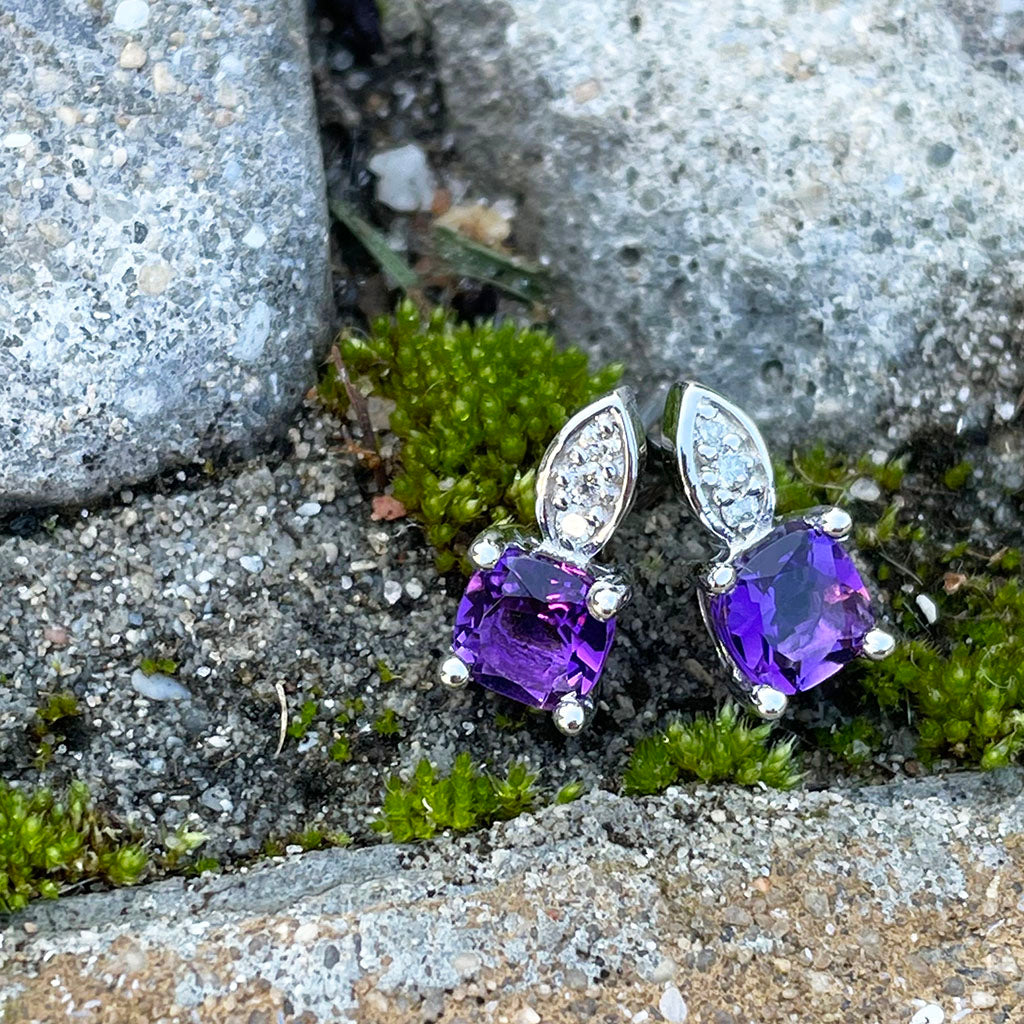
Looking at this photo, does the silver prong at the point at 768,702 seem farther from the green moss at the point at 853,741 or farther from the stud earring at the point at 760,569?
the green moss at the point at 853,741

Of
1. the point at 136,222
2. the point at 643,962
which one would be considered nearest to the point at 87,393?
the point at 136,222

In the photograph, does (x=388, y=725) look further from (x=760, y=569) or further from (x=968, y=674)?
(x=968, y=674)

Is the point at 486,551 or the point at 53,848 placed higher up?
the point at 486,551

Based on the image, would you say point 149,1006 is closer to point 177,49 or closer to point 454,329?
point 454,329

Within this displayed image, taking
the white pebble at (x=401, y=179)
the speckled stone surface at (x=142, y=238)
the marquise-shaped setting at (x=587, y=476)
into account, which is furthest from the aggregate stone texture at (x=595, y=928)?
the white pebble at (x=401, y=179)

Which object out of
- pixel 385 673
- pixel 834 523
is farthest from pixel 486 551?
pixel 834 523

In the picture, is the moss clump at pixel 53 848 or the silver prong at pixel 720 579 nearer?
the moss clump at pixel 53 848

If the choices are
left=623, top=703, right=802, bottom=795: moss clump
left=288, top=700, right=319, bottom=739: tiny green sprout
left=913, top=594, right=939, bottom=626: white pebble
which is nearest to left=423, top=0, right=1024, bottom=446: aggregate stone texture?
left=913, top=594, right=939, bottom=626: white pebble
